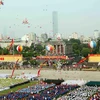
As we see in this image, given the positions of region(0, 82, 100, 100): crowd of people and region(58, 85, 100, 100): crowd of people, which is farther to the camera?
region(0, 82, 100, 100): crowd of people

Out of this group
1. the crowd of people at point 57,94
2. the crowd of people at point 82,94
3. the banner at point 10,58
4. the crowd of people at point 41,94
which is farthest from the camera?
the banner at point 10,58

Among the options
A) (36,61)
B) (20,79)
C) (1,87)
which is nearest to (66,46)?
(36,61)

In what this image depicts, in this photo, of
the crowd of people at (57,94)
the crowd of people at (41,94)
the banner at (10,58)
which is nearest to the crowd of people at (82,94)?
the crowd of people at (57,94)

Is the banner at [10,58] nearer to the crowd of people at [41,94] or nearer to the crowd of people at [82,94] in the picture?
the crowd of people at [41,94]

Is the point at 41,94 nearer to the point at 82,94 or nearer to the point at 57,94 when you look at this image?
the point at 57,94

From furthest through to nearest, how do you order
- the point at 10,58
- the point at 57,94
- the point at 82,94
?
the point at 10,58 < the point at 57,94 < the point at 82,94

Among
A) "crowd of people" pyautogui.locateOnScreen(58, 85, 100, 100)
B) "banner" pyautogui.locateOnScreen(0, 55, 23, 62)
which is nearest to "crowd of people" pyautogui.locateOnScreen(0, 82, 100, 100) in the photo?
"crowd of people" pyautogui.locateOnScreen(58, 85, 100, 100)

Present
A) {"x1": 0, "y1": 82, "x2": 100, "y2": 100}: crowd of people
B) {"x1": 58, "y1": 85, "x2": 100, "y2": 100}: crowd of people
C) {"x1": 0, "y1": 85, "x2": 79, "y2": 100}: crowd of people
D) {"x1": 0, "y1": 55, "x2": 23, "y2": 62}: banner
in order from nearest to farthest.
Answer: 1. {"x1": 58, "y1": 85, "x2": 100, "y2": 100}: crowd of people
2. {"x1": 0, "y1": 82, "x2": 100, "y2": 100}: crowd of people
3. {"x1": 0, "y1": 85, "x2": 79, "y2": 100}: crowd of people
4. {"x1": 0, "y1": 55, "x2": 23, "y2": 62}: banner

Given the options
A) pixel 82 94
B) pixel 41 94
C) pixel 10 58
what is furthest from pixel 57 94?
pixel 10 58

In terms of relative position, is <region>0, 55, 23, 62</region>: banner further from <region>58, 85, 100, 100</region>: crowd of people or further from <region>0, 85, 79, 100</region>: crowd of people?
<region>58, 85, 100, 100</region>: crowd of people

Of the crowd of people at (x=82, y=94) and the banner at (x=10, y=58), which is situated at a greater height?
the banner at (x=10, y=58)

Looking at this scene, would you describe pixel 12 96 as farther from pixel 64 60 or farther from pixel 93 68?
pixel 64 60
